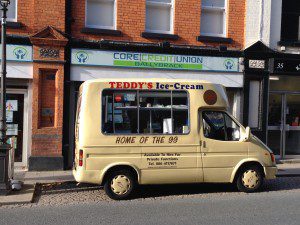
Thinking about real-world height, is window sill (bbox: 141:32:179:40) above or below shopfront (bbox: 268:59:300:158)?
above

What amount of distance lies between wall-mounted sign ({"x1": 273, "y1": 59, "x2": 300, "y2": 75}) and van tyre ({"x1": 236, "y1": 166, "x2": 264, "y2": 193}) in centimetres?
522

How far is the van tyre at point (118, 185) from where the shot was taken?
314 inches

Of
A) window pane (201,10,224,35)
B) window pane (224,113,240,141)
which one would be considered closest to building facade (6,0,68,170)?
window pane (201,10,224,35)

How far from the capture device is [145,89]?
8.20 metres

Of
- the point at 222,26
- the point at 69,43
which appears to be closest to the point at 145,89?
the point at 69,43

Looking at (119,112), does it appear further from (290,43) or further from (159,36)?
(290,43)

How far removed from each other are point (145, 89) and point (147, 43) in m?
3.92

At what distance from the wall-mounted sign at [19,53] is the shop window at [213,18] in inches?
207

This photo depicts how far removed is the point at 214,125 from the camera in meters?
8.51

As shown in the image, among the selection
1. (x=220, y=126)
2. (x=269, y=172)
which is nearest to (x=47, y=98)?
(x=220, y=126)

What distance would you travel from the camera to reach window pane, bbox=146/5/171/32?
12195mm

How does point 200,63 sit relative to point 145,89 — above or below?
above

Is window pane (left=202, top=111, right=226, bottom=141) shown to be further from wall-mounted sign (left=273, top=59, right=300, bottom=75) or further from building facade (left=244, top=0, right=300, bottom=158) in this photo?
wall-mounted sign (left=273, top=59, right=300, bottom=75)

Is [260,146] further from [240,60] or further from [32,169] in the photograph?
[32,169]
